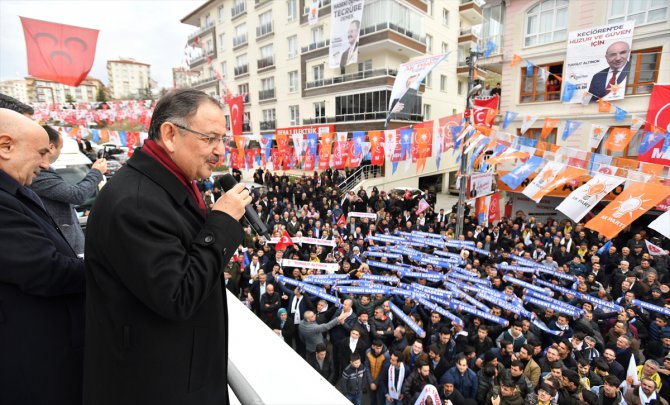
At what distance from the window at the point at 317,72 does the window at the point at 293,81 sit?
211cm

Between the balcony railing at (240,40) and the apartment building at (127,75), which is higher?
the apartment building at (127,75)

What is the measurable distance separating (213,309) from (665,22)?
62.0ft

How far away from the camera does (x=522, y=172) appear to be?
10742 mm

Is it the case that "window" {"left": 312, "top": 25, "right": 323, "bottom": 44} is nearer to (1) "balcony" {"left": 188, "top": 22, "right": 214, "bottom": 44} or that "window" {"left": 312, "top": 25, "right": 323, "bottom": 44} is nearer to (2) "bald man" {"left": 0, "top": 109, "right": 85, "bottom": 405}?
(1) "balcony" {"left": 188, "top": 22, "right": 214, "bottom": 44}

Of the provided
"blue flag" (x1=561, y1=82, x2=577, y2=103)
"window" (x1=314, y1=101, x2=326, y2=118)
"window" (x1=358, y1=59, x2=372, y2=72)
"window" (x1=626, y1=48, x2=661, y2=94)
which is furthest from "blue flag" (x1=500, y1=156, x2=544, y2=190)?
"window" (x1=314, y1=101, x2=326, y2=118)

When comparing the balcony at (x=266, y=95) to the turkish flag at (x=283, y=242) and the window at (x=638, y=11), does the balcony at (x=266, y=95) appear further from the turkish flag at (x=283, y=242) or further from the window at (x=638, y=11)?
the turkish flag at (x=283, y=242)

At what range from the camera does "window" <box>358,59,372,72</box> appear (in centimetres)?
2455

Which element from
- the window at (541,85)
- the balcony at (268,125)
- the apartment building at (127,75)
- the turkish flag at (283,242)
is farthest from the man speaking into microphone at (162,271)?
the apartment building at (127,75)

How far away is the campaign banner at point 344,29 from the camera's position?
1856 cm

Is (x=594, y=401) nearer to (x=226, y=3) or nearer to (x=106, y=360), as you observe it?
(x=106, y=360)

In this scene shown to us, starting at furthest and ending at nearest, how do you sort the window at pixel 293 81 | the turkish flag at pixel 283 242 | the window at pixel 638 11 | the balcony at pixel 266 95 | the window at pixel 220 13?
the window at pixel 220 13
the balcony at pixel 266 95
the window at pixel 293 81
the window at pixel 638 11
the turkish flag at pixel 283 242

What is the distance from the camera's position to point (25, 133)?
54.8 inches

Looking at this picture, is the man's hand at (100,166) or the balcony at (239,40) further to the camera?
the balcony at (239,40)

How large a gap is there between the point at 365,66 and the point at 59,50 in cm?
2055
